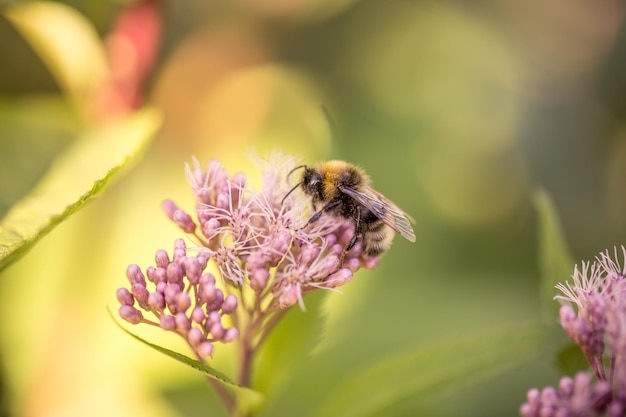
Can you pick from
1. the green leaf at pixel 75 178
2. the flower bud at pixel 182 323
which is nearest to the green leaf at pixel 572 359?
the flower bud at pixel 182 323

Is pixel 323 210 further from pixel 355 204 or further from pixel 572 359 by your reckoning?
pixel 572 359

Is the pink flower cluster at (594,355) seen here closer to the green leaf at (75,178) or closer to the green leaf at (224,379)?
the green leaf at (224,379)

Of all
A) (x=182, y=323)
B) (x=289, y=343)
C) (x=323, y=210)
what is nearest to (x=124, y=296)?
(x=182, y=323)

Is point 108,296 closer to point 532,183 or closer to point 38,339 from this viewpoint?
point 38,339

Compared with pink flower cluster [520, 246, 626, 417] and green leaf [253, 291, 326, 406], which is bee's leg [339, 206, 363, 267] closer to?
green leaf [253, 291, 326, 406]

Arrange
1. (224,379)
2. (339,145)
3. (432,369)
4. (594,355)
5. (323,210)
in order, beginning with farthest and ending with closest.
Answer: (339,145) < (323,210) < (432,369) < (594,355) < (224,379)

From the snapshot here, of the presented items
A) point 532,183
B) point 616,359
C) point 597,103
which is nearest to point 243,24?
point 532,183
